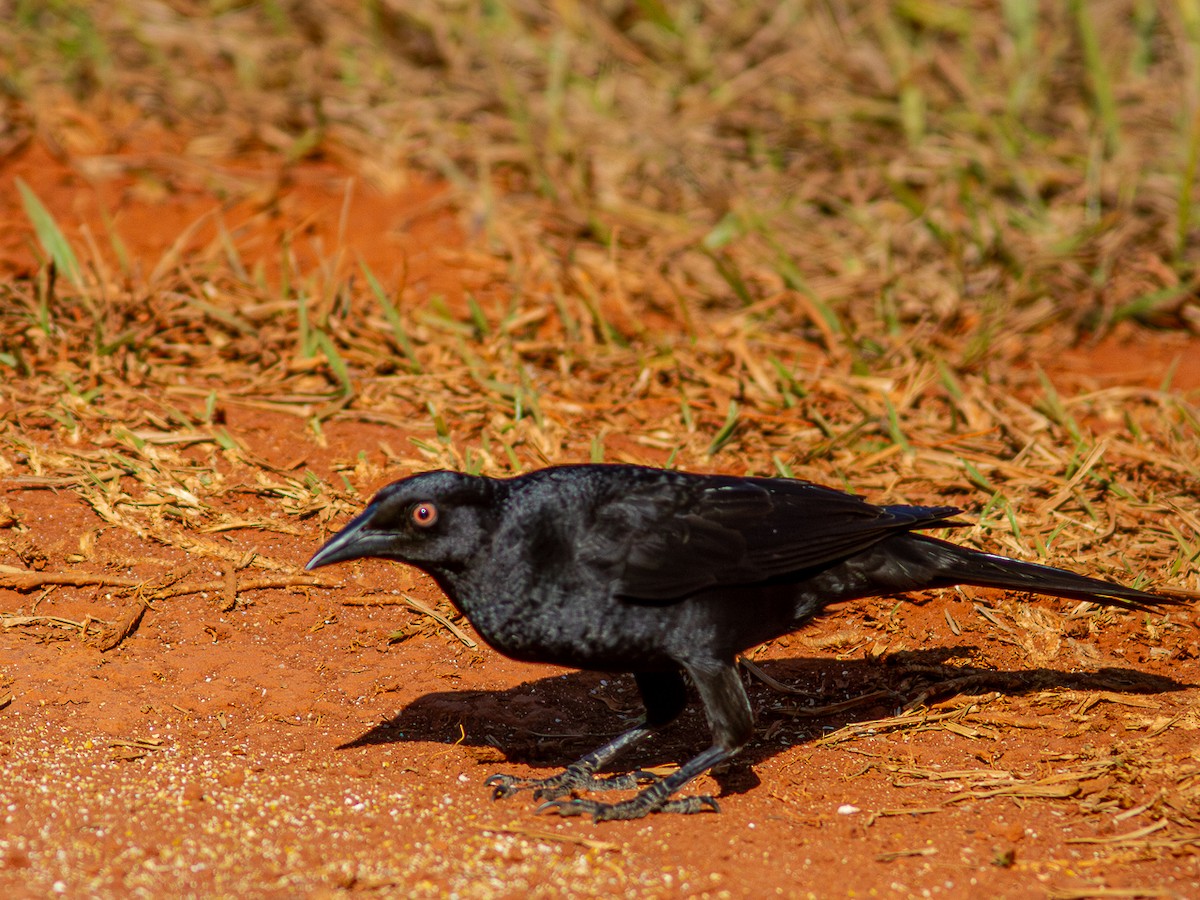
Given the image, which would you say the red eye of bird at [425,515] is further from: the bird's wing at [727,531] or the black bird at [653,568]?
the bird's wing at [727,531]

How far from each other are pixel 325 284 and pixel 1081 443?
3.85 m

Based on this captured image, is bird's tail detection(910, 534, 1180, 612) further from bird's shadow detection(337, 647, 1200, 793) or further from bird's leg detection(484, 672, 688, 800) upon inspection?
bird's leg detection(484, 672, 688, 800)

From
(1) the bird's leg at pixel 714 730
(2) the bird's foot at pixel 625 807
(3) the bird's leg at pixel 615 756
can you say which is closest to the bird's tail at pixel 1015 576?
(1) the bird's leg at pixel 714 730

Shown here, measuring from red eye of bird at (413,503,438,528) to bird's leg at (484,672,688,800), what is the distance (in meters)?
0.83

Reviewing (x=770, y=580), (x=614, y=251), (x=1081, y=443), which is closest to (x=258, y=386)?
(x=614, y=251)

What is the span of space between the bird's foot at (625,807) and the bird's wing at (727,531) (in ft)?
2.01

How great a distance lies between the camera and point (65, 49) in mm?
9023

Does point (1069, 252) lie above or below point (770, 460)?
above

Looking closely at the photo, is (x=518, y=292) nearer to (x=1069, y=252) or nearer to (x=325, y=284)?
(x=325, y=284)

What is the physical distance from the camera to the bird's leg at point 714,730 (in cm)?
384

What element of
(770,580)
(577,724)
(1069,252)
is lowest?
(577,724)

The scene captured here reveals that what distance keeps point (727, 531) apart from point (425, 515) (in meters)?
0.99

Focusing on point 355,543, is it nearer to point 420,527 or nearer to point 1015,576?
point 420,527

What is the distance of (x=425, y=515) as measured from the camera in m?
3.77
